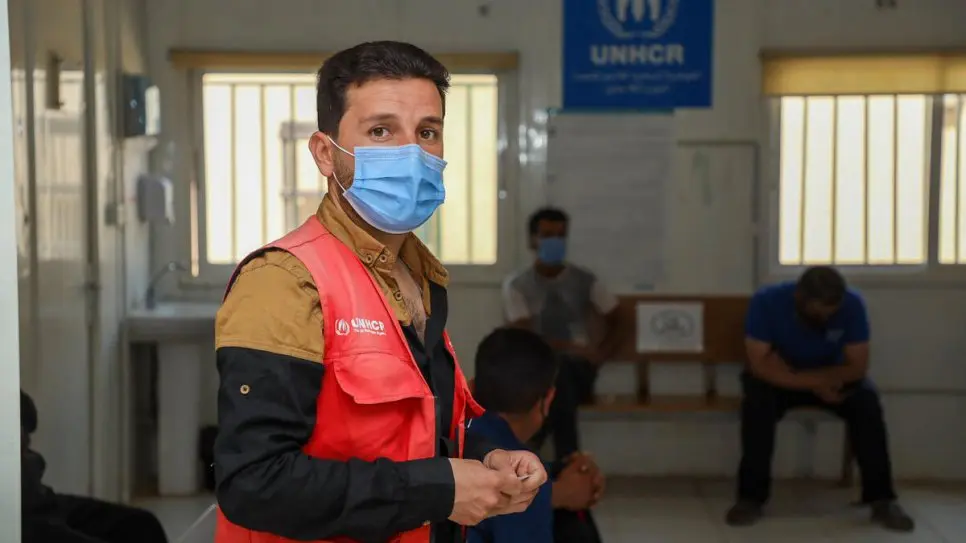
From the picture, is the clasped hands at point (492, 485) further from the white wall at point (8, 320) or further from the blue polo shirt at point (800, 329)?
the blue polo shirt at point (800, 329)

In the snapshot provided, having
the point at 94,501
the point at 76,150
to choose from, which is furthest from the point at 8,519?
the point at 76,150

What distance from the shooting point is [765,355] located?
3.76 meters

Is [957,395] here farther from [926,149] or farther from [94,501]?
[94,501]

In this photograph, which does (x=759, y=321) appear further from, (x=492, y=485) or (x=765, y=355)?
(x=492, y=485)

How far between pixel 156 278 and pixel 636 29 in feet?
6.83

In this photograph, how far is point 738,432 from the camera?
407 cm

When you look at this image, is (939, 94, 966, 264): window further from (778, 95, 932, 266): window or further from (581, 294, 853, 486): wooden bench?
(581, 294, 853, 486): wooden bench

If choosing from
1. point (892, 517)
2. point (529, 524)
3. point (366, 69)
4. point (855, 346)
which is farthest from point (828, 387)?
point (366, 69)

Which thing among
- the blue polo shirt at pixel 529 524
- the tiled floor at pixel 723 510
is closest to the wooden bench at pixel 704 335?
the tiled floor at pixel 723 510

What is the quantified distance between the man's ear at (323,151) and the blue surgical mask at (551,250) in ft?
9.30

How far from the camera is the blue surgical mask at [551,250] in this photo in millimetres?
3895

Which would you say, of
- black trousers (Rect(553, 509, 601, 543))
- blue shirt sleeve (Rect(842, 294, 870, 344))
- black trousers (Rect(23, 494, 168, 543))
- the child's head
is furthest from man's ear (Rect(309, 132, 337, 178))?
blue shirt sleeve (Rect(842, 294, 870, 344))

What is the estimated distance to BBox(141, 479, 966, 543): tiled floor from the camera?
3.41 metres

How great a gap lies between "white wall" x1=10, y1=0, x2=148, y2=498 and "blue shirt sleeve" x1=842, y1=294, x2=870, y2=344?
259cm
